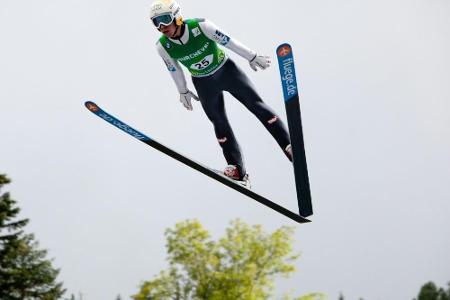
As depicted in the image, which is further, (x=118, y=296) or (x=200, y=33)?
(x=118, y=296)

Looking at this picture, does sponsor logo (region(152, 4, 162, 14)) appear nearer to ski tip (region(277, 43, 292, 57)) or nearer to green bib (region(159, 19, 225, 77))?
green bib (region(159, 19, 225, 77))

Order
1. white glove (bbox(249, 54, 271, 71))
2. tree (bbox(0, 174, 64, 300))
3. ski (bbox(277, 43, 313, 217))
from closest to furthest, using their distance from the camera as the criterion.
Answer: ski (bbox(277, 43, 313, 217)), white glove (bbox(249, 54, 271, 71)), tree (bbox(0, 174, 64, 300))

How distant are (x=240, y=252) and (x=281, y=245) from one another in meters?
1.53

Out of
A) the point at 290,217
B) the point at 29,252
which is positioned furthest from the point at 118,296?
the point at 290,217

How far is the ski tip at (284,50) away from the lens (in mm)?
9812

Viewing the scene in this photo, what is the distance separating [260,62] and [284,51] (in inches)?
24.9

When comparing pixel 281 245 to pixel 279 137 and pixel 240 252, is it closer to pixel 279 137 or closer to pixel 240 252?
pixel 240 252

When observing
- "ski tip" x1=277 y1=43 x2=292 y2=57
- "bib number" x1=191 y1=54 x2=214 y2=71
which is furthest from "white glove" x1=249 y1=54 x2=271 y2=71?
"bib number" x1=191 y1=54 x2=214 y2=71

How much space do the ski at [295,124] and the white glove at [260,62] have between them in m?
0.38

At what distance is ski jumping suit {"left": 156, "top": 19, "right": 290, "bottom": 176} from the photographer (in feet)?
34.8

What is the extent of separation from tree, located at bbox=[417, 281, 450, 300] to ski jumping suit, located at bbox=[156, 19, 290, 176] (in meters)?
78.4

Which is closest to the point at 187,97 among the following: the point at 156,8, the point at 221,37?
the point at 221,37

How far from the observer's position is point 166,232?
26.5 meters

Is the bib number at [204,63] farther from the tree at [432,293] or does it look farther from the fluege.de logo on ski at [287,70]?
the tree at [432,293]
